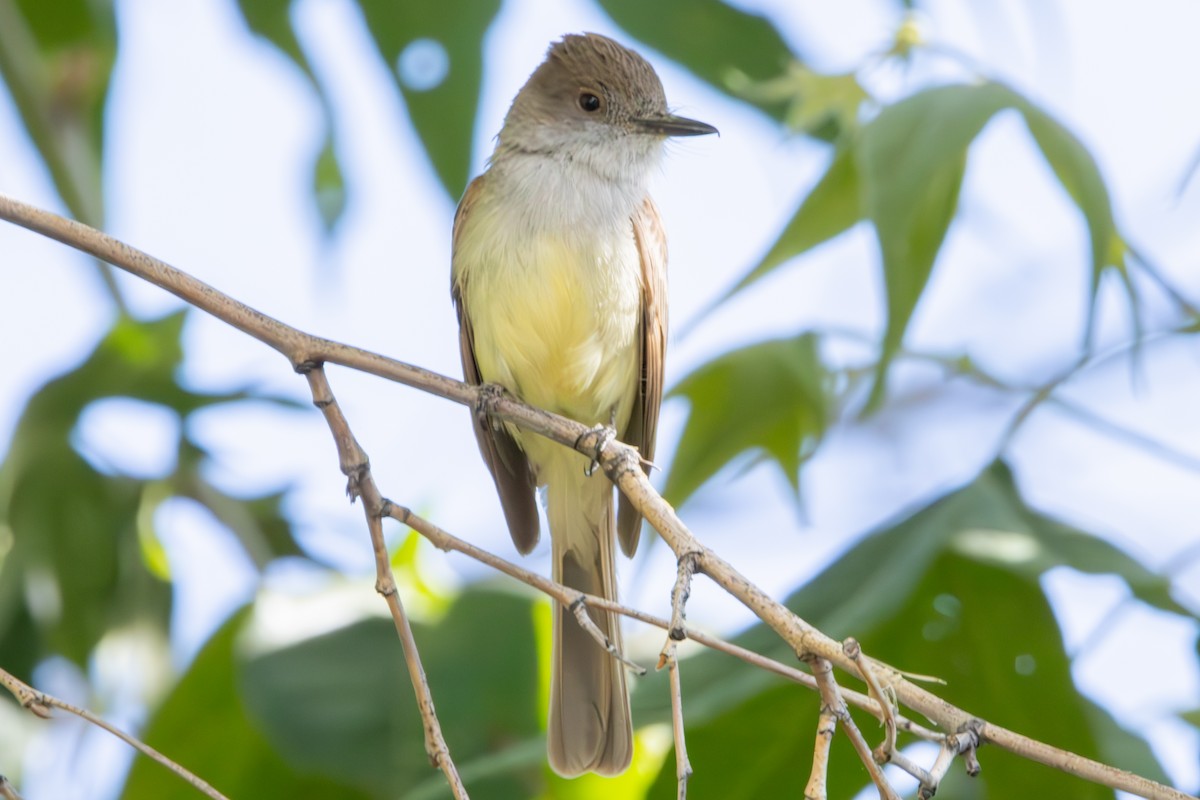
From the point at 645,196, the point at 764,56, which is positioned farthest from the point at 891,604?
the point at 764,56

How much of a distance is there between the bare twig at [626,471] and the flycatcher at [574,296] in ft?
3.17

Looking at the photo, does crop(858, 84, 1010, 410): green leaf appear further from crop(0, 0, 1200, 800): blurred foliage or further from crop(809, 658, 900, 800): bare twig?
crop(809, 658, 900, 800): bare twig

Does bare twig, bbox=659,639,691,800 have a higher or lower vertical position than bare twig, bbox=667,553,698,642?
lower

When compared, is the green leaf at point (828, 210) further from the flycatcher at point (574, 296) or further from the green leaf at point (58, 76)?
the green leaf at point (58, 76)

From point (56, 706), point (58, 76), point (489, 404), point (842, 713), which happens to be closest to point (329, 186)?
point (58, 76)

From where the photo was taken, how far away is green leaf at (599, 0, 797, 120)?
15.2ft

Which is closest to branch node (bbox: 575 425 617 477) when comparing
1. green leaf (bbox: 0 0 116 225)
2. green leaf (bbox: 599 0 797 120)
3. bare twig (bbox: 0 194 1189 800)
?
bare twig (bbox: 0 194 1189 800)

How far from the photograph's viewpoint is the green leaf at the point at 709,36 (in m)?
4.64

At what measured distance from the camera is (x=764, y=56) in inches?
183

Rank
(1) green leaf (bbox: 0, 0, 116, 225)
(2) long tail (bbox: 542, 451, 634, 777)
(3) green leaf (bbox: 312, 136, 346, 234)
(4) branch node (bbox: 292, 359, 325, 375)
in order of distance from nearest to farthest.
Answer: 1. (4) branch node (bbox: 292, 359, 325, 375)
2. (2) long tail (bbox: 542, 451, 634, 777)
3. (1) green leaf (bbox: 0, 0, 116, 225)
4. (3) green leaf (bbox: 312, 136, 346, 234)

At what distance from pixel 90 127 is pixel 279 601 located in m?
1.99

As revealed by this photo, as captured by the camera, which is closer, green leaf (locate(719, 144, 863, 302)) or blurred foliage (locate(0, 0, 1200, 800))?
blurred foliage (locate(0, 0, 1200, 800))

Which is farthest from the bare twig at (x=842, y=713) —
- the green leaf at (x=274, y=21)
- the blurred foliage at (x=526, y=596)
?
the green leaf at (x=274, y=21)

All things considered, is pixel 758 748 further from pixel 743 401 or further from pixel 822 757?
pixel 822 757
